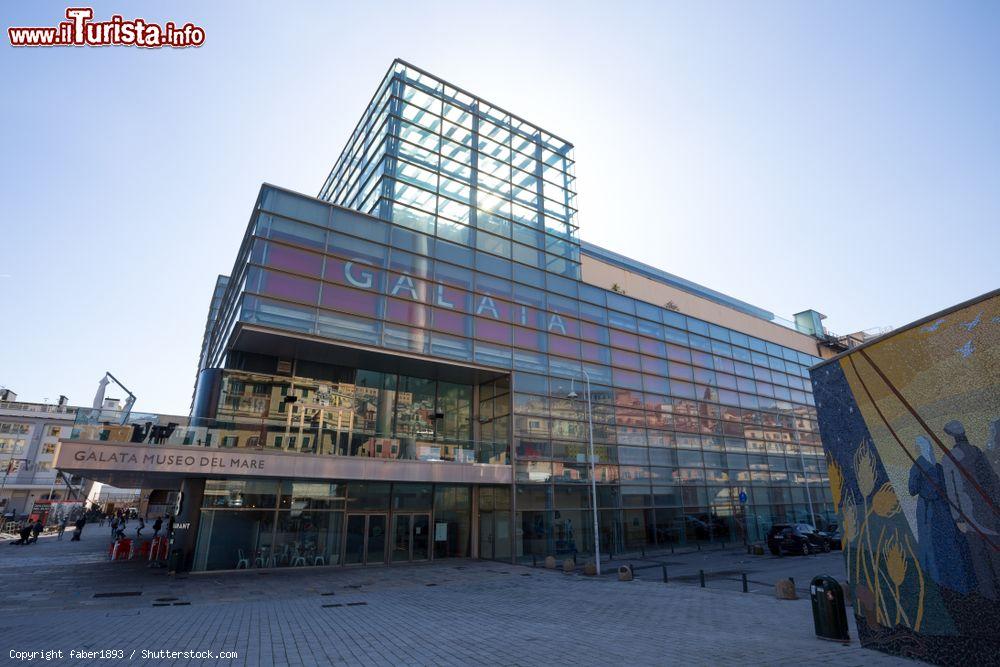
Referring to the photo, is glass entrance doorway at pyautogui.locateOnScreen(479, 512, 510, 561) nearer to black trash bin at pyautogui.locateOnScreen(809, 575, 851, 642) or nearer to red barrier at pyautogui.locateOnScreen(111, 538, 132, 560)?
black trash bin at pyautogui.locateOnScreen(809, 575, 851, 642)

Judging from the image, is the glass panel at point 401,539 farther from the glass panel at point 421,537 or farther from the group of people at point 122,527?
the group of people at point 122,527

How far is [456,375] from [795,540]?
2075 cm

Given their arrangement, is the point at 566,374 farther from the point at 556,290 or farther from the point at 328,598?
the point at 328,598

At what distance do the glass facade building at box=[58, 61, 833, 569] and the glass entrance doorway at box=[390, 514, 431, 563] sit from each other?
0.09m

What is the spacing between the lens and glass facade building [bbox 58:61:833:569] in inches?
870

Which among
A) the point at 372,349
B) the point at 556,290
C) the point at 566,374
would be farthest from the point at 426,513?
the point at 556,290

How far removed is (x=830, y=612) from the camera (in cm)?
1038

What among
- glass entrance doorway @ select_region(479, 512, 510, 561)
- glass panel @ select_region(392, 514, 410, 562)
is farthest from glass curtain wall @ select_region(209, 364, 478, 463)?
glass panel @ select_region(392, 514, 410, 562)

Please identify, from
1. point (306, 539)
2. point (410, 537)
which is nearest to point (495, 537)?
point (410, 537)

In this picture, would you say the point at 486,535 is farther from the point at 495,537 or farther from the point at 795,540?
the point at 795,540

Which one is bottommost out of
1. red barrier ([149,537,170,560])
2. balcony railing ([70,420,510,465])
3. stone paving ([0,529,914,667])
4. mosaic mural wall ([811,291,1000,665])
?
stone paving ([0,529,914,667])

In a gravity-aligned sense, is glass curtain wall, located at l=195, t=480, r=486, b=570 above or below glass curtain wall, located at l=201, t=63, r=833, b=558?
below

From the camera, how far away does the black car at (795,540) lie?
27.3 metres

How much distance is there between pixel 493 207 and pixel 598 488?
18084 mm
